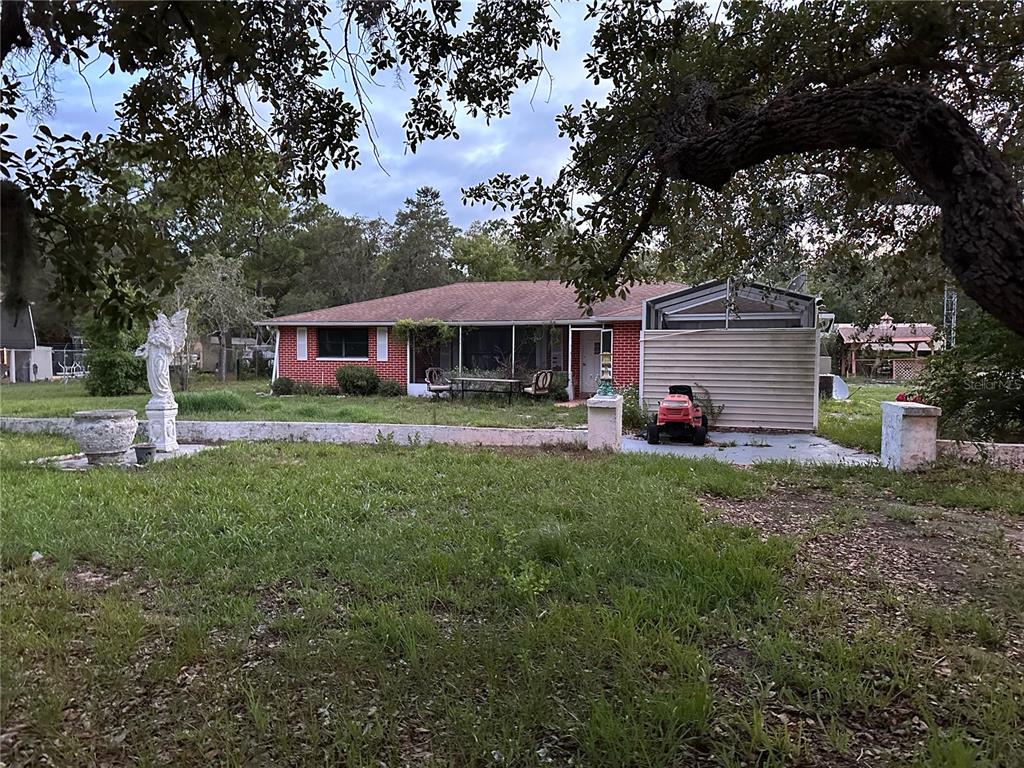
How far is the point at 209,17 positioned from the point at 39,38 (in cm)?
70

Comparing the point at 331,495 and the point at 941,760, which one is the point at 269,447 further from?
the point at 941,760

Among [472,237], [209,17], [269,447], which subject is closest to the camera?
[209,17]

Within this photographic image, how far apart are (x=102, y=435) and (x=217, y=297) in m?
15.2

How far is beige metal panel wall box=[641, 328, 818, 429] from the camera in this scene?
10.6 meters

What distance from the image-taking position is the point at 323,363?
1808 centimetres

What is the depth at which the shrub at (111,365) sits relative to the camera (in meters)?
16.8

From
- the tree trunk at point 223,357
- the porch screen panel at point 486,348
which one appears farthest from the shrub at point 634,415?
the tree trunk at point 223,357

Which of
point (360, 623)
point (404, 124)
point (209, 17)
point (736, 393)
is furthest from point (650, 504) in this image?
point (736, 393)

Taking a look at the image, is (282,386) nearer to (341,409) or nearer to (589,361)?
(341,409)

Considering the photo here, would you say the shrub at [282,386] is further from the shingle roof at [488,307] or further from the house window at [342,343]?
the shingle roof at [488,307]

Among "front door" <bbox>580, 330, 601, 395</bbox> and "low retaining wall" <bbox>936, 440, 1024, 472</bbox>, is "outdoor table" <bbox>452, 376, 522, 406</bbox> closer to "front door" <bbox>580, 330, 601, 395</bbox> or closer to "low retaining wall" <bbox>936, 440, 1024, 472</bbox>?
"front door" <bbox>580, 330, 601, 395</bbox>

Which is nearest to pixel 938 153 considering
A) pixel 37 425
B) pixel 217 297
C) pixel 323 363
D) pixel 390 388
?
pixel 37 425

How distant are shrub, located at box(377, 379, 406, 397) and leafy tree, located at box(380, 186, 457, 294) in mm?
14523

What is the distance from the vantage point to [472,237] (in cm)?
3412
